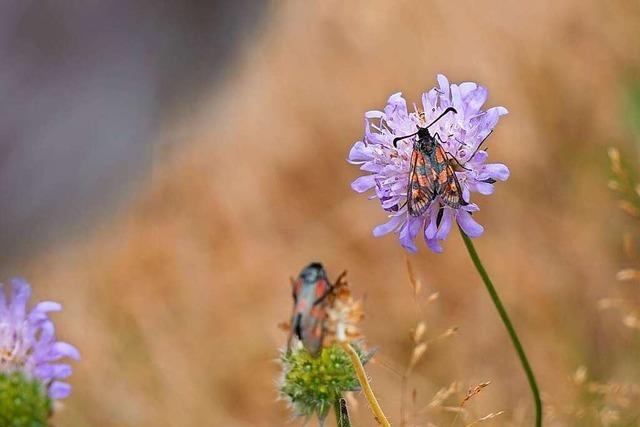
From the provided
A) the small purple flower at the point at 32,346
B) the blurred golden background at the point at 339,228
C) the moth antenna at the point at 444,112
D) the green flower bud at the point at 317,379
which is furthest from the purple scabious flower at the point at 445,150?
the blurred golden background at the point at 339,228

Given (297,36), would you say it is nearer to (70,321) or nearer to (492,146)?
(492,146)

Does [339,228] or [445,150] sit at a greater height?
[339,228]

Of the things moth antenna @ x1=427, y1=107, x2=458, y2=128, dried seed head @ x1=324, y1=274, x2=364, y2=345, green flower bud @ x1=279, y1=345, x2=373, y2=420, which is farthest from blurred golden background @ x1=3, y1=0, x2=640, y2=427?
dried seed head @ x1=324, y1=274, x2=364, y2=345

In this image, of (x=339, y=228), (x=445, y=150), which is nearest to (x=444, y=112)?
(x=445, y=150)

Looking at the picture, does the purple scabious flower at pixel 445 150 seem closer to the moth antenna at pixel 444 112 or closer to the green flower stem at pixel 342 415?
the moth antenna at pixel 444 112

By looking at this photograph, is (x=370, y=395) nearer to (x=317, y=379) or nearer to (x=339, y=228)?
(x=317, y=379)

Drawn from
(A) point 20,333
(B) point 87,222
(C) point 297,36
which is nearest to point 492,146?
(C) point 297,36

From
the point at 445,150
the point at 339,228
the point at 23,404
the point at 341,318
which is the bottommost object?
the point at 23,404

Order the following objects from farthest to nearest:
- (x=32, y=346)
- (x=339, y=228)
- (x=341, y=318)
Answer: (x=339, y=228), (x=32, y=346), (x=341, y=318)
